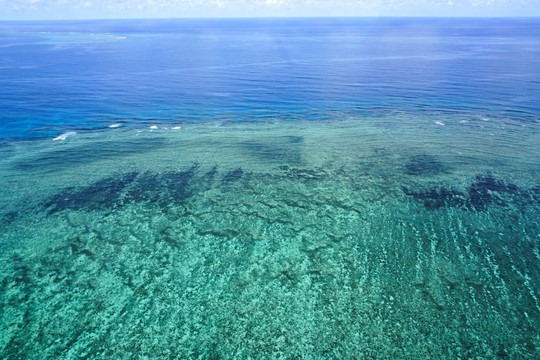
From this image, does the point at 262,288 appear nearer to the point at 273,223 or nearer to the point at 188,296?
the point at 188,296

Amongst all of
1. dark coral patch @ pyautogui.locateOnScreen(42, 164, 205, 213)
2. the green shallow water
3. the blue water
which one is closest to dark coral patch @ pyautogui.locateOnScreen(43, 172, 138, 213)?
dark coral patch @ pyautogui.locateOnScreen(42, 164, 205, 213)

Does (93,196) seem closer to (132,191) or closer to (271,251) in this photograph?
(132,191)

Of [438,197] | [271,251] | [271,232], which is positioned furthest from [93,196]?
[438,197]

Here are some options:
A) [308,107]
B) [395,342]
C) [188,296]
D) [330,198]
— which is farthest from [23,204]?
[308,107]

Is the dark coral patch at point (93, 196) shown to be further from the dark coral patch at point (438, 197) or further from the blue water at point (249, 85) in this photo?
the dark coral patch at point (438, 197)

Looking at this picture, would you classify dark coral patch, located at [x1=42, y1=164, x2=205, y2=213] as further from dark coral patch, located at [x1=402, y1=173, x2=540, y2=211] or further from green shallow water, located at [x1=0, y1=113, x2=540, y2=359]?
dark coral patch, located at [x1=402, y1=173, x2=540, y2=211]
